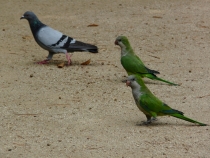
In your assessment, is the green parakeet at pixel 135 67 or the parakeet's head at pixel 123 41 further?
the parakeet's head at pixel 123 41

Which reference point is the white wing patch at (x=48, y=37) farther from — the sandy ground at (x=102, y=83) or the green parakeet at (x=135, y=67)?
the green parakeet at (x=135, y=67)

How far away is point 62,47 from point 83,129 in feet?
8.94

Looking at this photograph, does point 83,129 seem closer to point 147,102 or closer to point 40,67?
point 147,102

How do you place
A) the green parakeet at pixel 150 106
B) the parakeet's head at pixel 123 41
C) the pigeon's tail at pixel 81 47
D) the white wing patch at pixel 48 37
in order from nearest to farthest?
1. the green parakeet at pixel 150 106
2. the parakeet's head at pixel 123 41
3. the white wing patch at pixel 48 37
4. the pigeon's tail at pixel 81 47

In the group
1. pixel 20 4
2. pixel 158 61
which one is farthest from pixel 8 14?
pixel 158 61

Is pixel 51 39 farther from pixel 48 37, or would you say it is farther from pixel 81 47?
pixel 81 47

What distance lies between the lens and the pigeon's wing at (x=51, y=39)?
8234 millimetres

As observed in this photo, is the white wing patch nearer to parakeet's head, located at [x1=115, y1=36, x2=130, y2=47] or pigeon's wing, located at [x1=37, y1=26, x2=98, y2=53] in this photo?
pigeon's wing, located at [x1=37, y1=26, x2=98, y2=53]

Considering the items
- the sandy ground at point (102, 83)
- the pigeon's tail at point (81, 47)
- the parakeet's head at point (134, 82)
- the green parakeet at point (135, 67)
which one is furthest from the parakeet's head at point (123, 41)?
the parakeet's head at point (134, 82)

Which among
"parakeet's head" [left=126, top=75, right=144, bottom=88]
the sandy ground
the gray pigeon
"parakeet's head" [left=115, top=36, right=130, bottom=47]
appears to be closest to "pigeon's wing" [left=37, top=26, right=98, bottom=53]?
the gray pigeon

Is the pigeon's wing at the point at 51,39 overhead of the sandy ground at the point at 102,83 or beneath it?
overhead

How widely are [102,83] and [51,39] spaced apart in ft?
4.11

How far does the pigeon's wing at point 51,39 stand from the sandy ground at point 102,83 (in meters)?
0.33

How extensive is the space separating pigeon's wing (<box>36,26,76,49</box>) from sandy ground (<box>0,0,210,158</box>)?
0.33 meters
